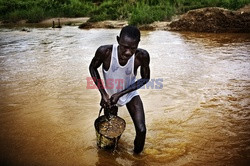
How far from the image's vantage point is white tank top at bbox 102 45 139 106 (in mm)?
2158

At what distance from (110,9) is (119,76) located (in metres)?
17.3

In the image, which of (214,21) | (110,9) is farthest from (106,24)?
(214,21)

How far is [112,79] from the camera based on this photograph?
7.52 ft

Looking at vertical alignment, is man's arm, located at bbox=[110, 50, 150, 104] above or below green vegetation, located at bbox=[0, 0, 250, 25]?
below

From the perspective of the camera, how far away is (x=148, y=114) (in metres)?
3.28

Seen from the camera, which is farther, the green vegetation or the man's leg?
the green vegetation

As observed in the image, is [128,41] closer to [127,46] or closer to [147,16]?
[127,46]

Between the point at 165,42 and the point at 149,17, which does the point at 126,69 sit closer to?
the point at 165,42

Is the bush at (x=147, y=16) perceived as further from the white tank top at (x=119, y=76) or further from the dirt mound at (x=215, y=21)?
the white tank top at (x=119, y=76)

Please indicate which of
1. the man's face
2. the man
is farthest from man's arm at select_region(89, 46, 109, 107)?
the man's face

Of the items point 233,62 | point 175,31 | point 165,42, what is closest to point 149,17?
point 175,31

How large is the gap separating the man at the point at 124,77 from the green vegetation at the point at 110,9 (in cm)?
1113

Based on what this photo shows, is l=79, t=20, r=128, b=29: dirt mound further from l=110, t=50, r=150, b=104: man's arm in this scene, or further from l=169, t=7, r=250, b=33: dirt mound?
l=110, t=50, r=150, b=104: man's arm

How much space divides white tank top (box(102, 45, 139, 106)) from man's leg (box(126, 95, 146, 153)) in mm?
70
